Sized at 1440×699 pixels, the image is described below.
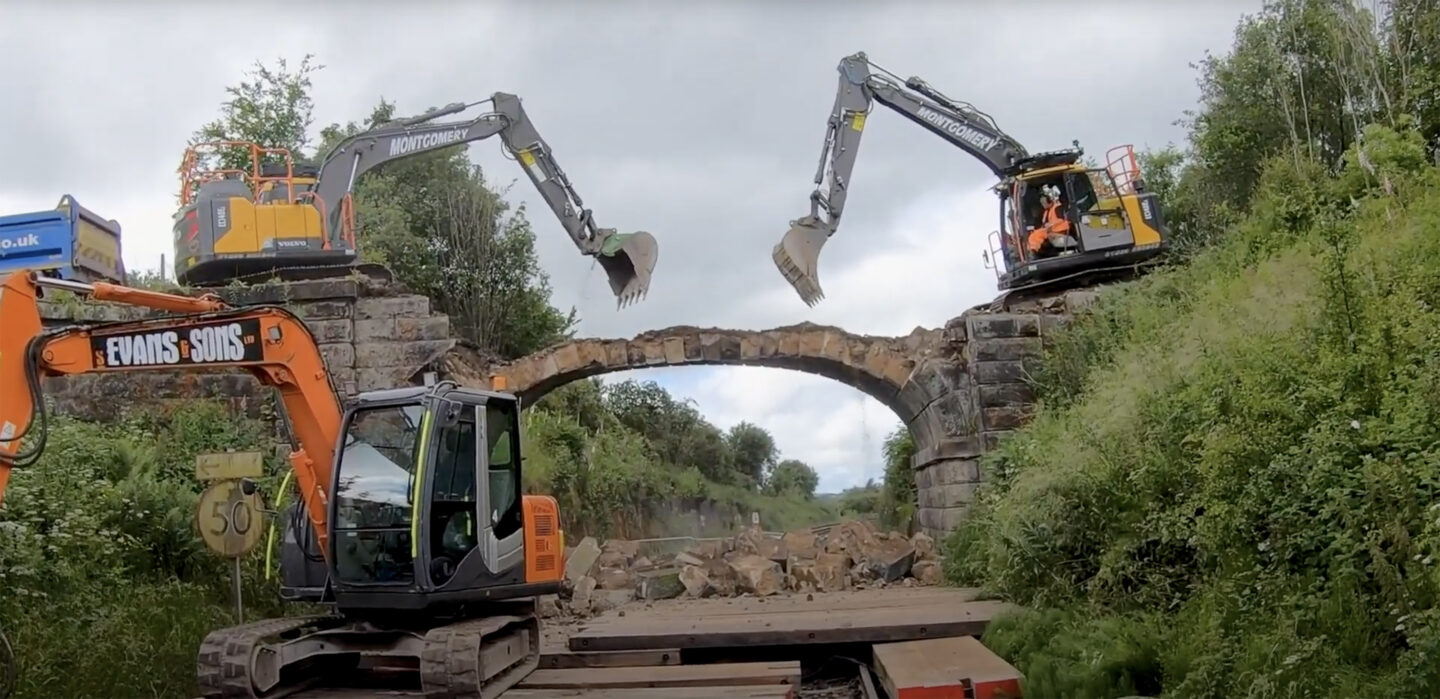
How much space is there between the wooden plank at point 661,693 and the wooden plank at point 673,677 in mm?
162

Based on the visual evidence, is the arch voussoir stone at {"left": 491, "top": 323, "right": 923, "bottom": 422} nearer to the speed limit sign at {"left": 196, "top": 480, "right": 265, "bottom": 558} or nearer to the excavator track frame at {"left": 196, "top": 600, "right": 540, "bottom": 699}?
the speed limit sign at {"left": 196, "top": 480, "right": 265, "bottom": 558}

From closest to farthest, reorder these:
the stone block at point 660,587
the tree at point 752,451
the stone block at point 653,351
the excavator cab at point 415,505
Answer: the excavator cab at point 415,505 < the stone block at point 653,351 < the stone block at point 660,587 < the tree at point 752,451

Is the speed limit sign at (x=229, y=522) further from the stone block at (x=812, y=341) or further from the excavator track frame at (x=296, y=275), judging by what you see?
the stone block at (x=812, y=341)

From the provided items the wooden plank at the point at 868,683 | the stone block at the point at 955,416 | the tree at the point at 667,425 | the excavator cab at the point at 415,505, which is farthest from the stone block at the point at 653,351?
the tree at the point at 667,425

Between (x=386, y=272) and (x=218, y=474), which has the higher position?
(x=386, y=272)

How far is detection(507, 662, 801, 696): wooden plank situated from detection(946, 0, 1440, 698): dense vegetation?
1485 millimetres

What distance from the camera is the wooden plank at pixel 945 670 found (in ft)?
19.2

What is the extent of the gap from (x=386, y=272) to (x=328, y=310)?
3.90 feet

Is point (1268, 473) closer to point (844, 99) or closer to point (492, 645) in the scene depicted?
point (492, 645)

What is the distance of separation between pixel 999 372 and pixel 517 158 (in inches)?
268

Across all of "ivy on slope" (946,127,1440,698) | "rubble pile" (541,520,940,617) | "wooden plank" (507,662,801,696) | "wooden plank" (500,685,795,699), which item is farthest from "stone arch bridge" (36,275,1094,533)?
"wooden plank" (500,685,795,699)

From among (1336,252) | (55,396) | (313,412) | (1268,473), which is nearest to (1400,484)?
(1268,473)

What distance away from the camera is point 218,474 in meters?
8.60

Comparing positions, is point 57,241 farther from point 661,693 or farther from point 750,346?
point 661,693
